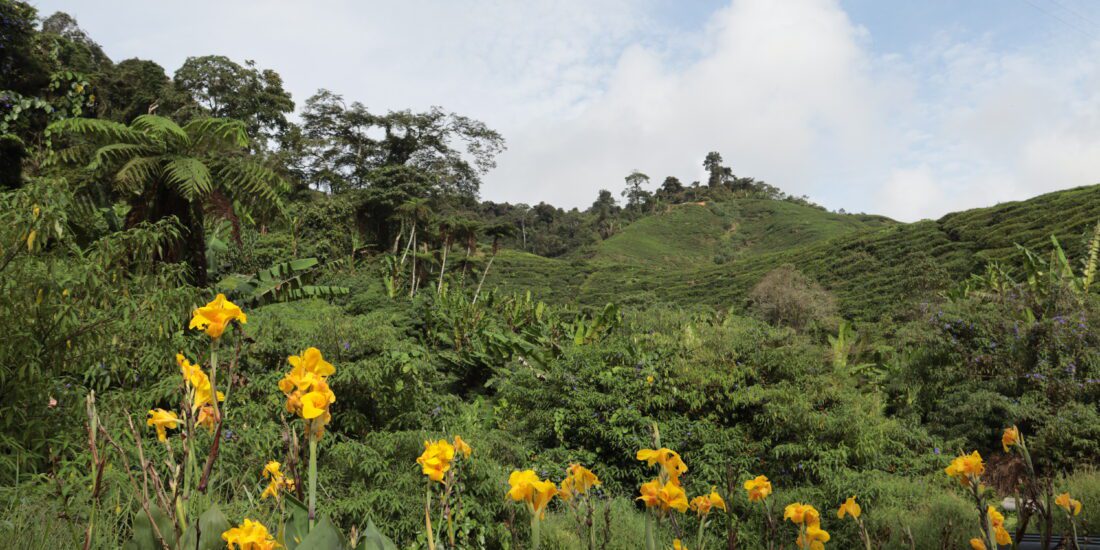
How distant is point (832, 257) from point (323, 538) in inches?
1254

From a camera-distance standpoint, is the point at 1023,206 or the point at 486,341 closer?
the point at 486,341

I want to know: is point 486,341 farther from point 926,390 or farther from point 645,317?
point 926,390

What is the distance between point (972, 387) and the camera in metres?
6.48

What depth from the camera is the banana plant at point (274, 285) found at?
606 centimetres

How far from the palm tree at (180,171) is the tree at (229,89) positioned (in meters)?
16.2

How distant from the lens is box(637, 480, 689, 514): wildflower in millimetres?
996

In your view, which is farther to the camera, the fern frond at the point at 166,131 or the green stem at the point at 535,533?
the fern frond at the point at 166,131

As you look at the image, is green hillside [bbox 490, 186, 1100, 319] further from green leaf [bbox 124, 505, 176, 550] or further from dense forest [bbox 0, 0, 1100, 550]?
green leaf [bbox 124, 505, 176, 550]

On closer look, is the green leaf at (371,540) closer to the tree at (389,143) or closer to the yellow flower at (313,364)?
the yellow flower at (313,364)

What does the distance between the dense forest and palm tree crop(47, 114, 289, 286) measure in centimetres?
3

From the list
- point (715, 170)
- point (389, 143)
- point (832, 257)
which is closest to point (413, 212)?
point (389, 143)

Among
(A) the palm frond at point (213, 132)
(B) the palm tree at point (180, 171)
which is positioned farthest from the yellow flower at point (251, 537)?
(A) the palm frond at point (213, 132)

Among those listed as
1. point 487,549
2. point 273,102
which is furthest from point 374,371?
point 273,102

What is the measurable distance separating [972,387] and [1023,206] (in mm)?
Answer: 23220
